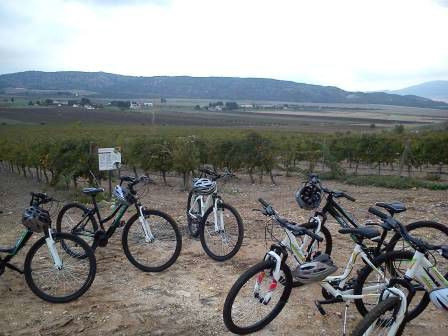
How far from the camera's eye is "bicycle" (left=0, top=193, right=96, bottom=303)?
4.38 meters

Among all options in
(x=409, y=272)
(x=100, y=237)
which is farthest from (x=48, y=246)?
(x=409, y=272)

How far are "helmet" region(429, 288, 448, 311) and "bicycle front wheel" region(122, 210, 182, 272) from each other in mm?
2827

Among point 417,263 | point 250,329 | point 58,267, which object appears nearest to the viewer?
point 417,263

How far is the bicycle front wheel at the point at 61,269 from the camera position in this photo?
4371 mm

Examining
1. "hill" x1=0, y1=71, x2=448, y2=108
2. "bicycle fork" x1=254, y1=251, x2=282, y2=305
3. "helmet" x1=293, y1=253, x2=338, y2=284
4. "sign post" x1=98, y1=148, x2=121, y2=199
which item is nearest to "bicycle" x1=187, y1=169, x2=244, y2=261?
"bicycle fork" x1=254, y1=251, x2=282, y2=305

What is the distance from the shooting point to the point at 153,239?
5172mm

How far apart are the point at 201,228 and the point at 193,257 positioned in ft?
1.41

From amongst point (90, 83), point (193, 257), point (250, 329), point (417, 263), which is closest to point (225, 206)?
point (193, 257)

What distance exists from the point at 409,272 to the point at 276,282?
1037mm

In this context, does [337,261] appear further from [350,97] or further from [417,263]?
[350,97]

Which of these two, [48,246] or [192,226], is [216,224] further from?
[48,246]

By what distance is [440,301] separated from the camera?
302 cm

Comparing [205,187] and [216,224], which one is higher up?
[205,187]

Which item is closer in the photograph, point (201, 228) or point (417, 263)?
point (417, 263)
